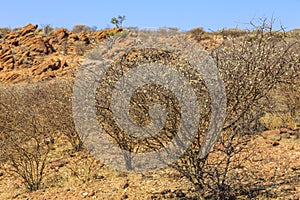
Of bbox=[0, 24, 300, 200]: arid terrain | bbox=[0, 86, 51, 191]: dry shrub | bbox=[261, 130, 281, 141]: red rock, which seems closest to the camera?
bbox=[0, 24, 300, 200]: arid terrain

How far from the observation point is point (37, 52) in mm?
32031

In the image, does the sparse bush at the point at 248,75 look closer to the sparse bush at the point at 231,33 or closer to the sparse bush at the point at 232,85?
the sparse bush at the point at 232,85

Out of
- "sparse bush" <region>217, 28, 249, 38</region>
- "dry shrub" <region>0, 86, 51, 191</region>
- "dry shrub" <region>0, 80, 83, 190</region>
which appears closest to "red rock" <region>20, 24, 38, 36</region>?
"dry shrub" <region>0, 80, 83, 190</region>

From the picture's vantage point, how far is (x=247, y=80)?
4.89 m

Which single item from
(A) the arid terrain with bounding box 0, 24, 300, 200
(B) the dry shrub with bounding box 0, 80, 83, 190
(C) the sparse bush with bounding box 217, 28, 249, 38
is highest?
(C) the sparse bush with bounding box 217, 28, 249, 38

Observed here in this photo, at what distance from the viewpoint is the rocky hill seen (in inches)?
1075

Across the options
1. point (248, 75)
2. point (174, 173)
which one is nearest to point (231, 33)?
point (248, 75)

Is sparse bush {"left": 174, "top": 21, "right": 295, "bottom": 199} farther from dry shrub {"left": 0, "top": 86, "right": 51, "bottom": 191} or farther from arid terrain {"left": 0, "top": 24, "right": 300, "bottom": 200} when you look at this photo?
dry shrub {"left": 0, "top": 86, "right": 51, "bottom": 191}

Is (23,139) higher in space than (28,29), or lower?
lower

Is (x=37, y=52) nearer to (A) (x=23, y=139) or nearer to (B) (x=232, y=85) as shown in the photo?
(A) (x=23, y=139)

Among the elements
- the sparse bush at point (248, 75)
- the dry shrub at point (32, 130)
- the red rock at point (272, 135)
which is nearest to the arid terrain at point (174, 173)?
the red rock at point (272, 135)

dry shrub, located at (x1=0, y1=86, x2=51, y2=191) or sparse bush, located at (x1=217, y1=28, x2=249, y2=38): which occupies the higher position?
sparse bush, located at (x1=217, y1=28, x2=249, y2=38)

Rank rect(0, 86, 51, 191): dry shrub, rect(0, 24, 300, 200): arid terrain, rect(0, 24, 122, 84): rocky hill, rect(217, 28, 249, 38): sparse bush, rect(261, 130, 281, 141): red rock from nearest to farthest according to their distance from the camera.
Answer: rect(217, 28, 249, 38): sparse bush
rect(0, 24, 300, 200): arid terrain
rect(0, 86, 51, 191): dry shrub
rect(261, 130, 281, 141): red rock
rect(0, 24, 122, 84): rocky hill

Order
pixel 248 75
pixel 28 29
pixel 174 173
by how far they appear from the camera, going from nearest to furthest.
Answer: pixel 248 75 < pixel 174 173 < pixel 28 29
